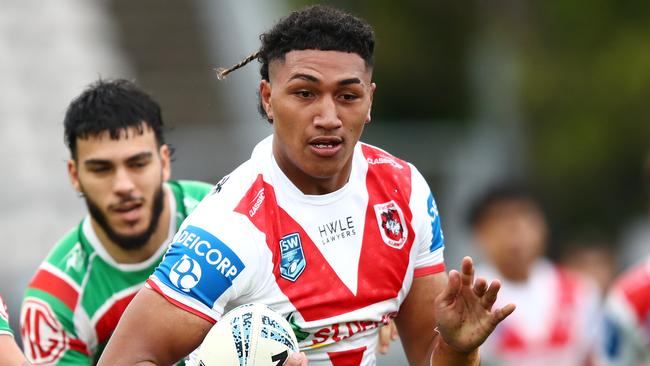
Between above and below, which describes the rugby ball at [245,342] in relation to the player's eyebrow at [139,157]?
below

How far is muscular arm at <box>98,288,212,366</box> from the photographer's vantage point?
5398 mm

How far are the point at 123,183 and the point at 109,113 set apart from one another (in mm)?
439

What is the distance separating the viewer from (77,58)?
18125mm

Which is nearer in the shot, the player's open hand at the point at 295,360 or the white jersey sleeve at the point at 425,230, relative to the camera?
the player's open hand at the point at 295,360

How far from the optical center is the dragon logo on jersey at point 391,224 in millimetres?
5934

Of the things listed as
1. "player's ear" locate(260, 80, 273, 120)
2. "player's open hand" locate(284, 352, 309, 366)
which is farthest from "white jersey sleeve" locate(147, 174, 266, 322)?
"player's ear" locate(260, 80, 273, 120)

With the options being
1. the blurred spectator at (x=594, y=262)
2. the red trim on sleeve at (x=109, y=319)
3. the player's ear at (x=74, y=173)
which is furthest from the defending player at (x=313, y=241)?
the blurred spectator at (x=594, y=262)

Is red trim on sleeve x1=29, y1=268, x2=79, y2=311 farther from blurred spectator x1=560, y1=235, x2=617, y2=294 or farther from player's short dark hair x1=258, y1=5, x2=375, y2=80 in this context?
blurred spectator x1=560, y1=235, x2=617, y2=294

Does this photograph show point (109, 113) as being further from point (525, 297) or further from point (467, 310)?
point (525, 297)

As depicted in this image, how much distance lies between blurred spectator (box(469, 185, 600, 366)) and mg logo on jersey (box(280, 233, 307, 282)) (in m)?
5.81

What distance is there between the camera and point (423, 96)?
76.8 feet

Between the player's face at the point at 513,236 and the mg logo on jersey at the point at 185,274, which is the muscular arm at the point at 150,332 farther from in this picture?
the player's face at the point at 513,236

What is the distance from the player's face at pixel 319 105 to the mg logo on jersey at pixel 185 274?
0.66m

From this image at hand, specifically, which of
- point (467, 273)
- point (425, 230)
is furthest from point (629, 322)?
point (467, 273)
